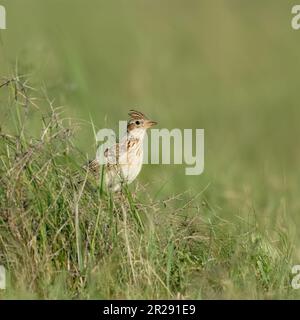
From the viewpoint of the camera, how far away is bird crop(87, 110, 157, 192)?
287 inches

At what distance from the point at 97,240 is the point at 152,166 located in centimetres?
478

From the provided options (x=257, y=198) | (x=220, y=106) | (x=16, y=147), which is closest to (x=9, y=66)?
(x=16, y=147)

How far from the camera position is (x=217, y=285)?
669 centimetres

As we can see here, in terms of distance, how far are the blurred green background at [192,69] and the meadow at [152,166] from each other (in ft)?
0.09

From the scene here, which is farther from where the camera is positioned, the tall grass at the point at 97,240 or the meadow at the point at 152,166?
the meadow at the point at 152,166

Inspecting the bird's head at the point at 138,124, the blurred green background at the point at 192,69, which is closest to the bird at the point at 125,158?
the bird's head at the point at 138,124

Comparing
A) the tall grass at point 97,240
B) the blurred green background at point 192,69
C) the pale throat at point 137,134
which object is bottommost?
the tall grass at point 97,240

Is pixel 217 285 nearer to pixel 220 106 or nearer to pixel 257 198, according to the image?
pixel 257 198

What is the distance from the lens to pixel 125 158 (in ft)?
25.5

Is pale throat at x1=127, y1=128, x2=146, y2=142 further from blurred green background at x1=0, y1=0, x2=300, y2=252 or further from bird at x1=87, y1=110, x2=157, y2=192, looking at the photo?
blurred green background at x1=0, y1=0, x2=300, y2=252

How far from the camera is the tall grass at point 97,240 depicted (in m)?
6.54

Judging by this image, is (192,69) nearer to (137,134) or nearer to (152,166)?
(152,166)

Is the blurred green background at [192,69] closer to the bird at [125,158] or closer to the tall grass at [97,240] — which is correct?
the bird at [125,158]

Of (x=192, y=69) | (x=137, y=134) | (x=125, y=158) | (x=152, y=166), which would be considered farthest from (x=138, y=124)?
(x=192, y=69)
